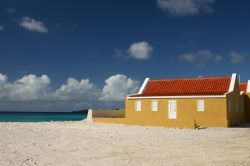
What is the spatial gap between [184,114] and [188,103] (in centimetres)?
110

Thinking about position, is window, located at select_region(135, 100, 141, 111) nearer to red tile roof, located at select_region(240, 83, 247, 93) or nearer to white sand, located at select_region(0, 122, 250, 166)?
red tile roof, located at select_region(240, 83, 247, 93)

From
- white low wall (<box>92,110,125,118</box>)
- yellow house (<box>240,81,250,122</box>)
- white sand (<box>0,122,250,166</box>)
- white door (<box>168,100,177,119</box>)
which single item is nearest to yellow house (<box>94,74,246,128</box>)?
white door (<box>168,100,177,119</box>)

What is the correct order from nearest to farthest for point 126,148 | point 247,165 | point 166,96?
point 247,165 < point 126,148 < point 166,96

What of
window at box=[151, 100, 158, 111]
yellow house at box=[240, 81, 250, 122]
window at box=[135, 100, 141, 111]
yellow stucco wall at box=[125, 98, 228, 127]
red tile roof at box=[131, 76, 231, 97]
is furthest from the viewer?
yellow house at box=[240, 81, 250, 122]

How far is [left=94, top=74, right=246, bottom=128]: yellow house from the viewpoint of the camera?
34031 millimetres

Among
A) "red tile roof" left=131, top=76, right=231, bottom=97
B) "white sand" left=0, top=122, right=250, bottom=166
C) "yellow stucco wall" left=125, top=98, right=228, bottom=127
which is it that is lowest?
"white sand" left=0, top=122, right=250, bottom=166

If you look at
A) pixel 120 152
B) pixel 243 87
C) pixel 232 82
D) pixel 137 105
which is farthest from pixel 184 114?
pixel 120 152

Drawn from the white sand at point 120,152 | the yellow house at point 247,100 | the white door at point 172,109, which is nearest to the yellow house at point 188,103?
the white door at point 172,109

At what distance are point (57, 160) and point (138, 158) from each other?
3.23 m

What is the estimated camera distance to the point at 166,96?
36438 mm

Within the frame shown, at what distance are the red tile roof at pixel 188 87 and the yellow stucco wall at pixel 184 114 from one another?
3.70 feet

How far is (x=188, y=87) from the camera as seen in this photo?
38.8m

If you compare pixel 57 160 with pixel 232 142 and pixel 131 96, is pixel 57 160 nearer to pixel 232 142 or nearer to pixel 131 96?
pixel 232 142

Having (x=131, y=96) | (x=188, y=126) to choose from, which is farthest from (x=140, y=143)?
(x=131, y=96)
